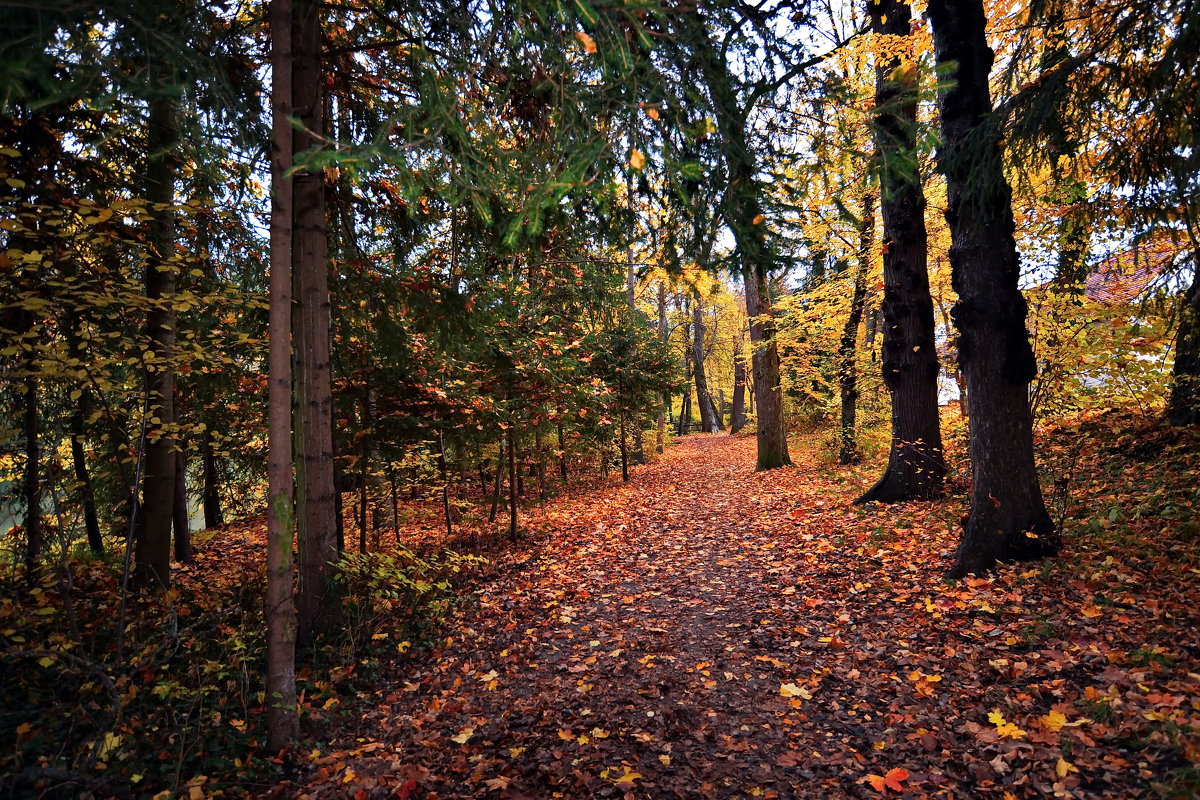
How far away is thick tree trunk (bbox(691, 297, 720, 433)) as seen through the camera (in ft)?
80.9

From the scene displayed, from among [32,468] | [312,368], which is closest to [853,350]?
[312,368]

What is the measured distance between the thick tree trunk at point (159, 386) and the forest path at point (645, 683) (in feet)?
11.8

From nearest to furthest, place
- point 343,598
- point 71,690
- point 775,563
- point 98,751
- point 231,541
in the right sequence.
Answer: point 98,751 → point 71,690 → point 343,598 → point 775,563 → point 231,541

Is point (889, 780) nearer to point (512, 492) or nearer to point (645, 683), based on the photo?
point (645, 683)

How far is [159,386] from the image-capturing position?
20.0 ft

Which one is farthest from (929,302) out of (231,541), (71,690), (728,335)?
(728,335)

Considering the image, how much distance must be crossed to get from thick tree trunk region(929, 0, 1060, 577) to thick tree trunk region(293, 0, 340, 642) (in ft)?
18.5

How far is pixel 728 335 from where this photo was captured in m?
33.1

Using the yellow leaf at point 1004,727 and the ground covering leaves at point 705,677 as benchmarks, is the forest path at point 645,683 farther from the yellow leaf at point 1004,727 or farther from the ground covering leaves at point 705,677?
the yellow leaf at point 1004,727

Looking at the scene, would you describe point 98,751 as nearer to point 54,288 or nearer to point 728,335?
point 54,288

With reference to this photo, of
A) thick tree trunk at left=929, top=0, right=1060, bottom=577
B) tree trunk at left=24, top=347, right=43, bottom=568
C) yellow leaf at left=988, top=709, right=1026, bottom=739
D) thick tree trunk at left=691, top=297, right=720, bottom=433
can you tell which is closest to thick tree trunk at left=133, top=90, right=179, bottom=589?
tree trunk at left=24, top=347, right=43, bottom=568

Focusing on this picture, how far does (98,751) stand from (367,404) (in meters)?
4.76

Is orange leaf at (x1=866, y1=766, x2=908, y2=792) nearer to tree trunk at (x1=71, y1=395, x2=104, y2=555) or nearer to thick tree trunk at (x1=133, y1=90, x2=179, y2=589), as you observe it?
thick tree trunk at (x1=133, y1=90, x2=179, y2=589)

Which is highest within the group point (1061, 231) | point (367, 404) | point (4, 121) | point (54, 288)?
point (4, 121)
